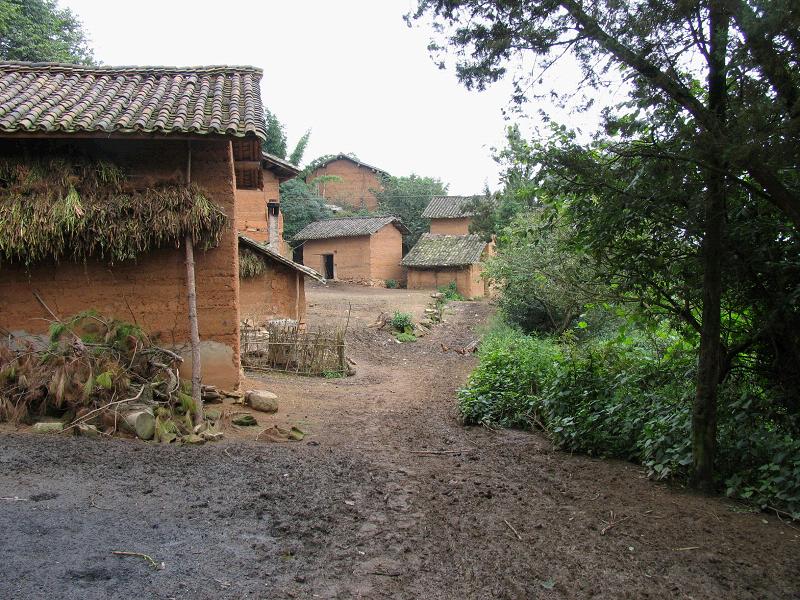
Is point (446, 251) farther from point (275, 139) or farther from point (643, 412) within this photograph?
point (643, 412)

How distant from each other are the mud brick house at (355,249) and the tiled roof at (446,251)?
205 centimetres

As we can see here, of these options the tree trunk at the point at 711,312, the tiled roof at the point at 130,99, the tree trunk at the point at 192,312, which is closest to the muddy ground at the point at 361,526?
the tree trunk at the point at 711,312

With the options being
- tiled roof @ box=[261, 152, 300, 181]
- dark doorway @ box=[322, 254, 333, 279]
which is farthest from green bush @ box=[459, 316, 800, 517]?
dark doorway @ box=[322, 254, 333, 279]

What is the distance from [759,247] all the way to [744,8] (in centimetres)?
228

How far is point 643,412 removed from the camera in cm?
686

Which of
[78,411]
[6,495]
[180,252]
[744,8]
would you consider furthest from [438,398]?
[744,8]

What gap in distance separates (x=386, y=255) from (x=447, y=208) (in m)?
6.69

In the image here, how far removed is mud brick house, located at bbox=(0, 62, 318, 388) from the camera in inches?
308

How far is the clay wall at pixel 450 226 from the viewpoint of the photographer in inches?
1592

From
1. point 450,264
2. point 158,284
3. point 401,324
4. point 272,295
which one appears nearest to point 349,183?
point 450,264

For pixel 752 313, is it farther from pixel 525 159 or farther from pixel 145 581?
pixel 145 581

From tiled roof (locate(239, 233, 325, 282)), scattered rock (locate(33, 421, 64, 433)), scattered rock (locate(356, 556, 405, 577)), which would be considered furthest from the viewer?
tiled roof (locate(239, 233, 325, 282))

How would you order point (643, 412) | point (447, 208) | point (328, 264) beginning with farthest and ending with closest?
point (447, 208) → point (328, 264) → point (643, 412)

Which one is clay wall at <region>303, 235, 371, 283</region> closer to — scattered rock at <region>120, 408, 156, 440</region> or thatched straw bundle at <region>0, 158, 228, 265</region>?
thatched straw bundle at <region>0, 158, 228, 265</region>
